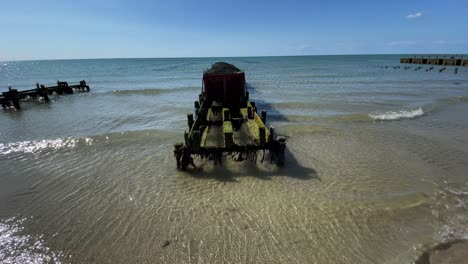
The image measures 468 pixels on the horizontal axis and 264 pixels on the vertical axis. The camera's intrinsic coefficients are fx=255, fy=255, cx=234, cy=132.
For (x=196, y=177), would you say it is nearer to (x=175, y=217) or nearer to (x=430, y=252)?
(x=175, y=217)

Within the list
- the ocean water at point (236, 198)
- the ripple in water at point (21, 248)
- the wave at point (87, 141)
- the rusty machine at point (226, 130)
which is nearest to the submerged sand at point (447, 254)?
the ocean water at point (236, 198)

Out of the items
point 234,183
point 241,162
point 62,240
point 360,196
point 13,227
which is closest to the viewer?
point 62,240

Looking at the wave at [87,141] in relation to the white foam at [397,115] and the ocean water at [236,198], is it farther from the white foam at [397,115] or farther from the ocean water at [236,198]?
the white foam at [397,115]

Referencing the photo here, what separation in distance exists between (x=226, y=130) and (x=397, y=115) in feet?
43.2

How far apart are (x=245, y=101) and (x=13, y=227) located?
1171cm

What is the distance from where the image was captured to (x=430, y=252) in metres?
5.23

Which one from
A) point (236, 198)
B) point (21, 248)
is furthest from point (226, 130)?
point (21, 248)

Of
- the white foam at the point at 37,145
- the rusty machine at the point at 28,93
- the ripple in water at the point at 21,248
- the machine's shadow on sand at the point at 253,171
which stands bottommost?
the ripple in water at the point at 21,248

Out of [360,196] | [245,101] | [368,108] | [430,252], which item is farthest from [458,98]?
[430,252]

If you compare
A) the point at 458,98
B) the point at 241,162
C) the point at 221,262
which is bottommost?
the point at 221,262

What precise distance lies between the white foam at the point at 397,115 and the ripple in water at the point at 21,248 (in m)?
17.0

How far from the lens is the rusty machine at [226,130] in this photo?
28.8 ft

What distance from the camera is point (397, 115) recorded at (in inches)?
648

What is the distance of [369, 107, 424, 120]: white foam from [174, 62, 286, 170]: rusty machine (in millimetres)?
8052
